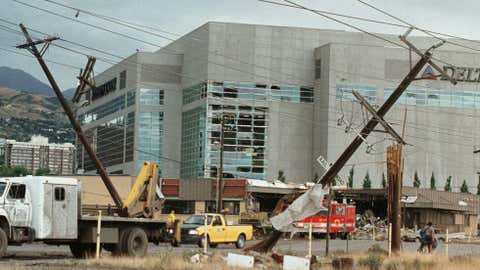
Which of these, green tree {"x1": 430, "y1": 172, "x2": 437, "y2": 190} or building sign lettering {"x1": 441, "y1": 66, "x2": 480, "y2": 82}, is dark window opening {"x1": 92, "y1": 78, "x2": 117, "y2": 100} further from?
building sign lettering {"x1": 441, "y1": 66, "x2": 480, "y2": 82}

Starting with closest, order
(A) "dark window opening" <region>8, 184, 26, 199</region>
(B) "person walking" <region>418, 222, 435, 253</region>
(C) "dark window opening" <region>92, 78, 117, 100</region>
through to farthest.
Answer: (A) "dark window opening" <region>8, 184, 26, 199</region>, (B) "person walking" <region>418, 222, 435, 253</region>, (C) "dark window opening" <region>92, 78, 117, 100</region>

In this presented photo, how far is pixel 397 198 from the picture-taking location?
122 feet

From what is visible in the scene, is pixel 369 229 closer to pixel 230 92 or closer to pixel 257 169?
pixel 257 169

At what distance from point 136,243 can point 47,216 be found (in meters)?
3.88

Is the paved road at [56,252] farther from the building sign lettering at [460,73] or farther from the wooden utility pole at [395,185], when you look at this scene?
the building sign lettering at [460,73]

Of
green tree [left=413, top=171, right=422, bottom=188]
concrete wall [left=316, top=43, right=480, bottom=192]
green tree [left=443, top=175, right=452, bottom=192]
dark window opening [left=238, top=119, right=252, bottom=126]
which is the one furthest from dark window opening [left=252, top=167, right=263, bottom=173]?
green tree [left=443, top=175, right=452, bottom=192]

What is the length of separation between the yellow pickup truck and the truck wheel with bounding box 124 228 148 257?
1167 cm

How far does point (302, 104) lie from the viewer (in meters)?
111

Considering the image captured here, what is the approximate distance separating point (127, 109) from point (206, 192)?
3613 centimetres

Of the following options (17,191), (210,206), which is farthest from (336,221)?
(17,191)

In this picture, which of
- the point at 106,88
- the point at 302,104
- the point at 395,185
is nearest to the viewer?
the point at 395,185

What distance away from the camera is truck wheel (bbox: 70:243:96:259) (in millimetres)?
31922

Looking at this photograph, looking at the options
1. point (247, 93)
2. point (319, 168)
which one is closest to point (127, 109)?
point (247, 93)

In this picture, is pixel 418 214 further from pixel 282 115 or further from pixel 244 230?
pixel 244 230
